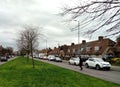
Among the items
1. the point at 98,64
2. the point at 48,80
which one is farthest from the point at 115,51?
the point at 48,80

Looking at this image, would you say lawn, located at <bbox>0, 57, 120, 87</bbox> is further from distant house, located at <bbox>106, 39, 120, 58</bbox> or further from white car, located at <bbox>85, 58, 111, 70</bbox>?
distant house, located at <bbox>106, 39, 120, 58</bbox>

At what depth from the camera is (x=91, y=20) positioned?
703cm

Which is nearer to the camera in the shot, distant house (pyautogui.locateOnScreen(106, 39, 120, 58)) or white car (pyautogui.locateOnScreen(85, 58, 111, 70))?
white car (pyautogui.locateOnScreen(85, 58, 111, 70))

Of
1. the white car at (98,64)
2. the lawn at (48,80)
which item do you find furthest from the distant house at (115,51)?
the lawn at (48,80)

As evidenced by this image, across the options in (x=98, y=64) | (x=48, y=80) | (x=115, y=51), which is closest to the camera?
(x=48, y=80)

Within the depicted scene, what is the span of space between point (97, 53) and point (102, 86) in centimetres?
5356

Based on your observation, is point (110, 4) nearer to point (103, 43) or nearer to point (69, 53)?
point (103, 43)

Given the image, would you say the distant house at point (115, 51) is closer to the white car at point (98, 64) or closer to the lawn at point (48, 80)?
the white car at point (98, 64)

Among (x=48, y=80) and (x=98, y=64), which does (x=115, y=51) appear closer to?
(x=98, y=64)

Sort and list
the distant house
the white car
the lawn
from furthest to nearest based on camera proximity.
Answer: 1. the distant house
2. the white car
3. the lawn

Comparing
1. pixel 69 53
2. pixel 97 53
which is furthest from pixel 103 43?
pixel 69 53

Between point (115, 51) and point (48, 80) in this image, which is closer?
point (48, 80)

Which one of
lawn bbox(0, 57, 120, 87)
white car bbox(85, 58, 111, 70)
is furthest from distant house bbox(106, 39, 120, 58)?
lawn bbox(0, 57, 120, 87)

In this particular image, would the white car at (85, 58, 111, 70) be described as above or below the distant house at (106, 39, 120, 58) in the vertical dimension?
below
